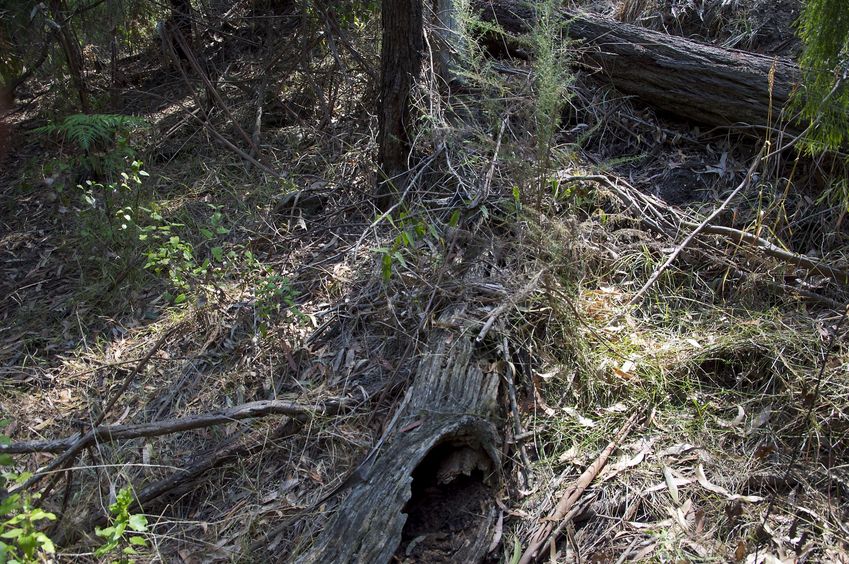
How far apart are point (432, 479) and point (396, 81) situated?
2.50 m

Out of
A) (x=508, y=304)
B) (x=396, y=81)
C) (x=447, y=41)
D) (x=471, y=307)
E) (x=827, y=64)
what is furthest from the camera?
→ (x=447, y=41)

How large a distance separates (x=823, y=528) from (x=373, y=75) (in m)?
3.82

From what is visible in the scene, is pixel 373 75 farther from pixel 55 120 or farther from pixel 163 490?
pixel 163 490

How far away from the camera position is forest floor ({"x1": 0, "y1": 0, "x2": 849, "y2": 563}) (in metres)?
2.82

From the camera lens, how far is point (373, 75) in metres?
4.96

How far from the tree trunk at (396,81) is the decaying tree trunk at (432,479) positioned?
58.6 inches

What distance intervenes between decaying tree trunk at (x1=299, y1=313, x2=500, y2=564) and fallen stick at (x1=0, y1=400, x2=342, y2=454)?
0.50 metres

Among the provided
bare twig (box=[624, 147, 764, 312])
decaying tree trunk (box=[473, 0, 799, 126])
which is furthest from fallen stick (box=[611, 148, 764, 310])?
decaying tree trunk (box=[473, 0, 799, 126])

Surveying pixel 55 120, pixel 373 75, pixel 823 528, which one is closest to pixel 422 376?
pixel 823 528

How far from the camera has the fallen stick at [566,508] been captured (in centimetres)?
265

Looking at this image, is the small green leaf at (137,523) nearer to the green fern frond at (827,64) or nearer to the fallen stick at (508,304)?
the fallen stick at (508,304)

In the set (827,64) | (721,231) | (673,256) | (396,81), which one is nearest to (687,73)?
(721,231)

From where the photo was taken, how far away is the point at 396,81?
4324 millimetres

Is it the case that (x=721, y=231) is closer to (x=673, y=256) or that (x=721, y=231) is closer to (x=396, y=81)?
(x=673, y=256)
